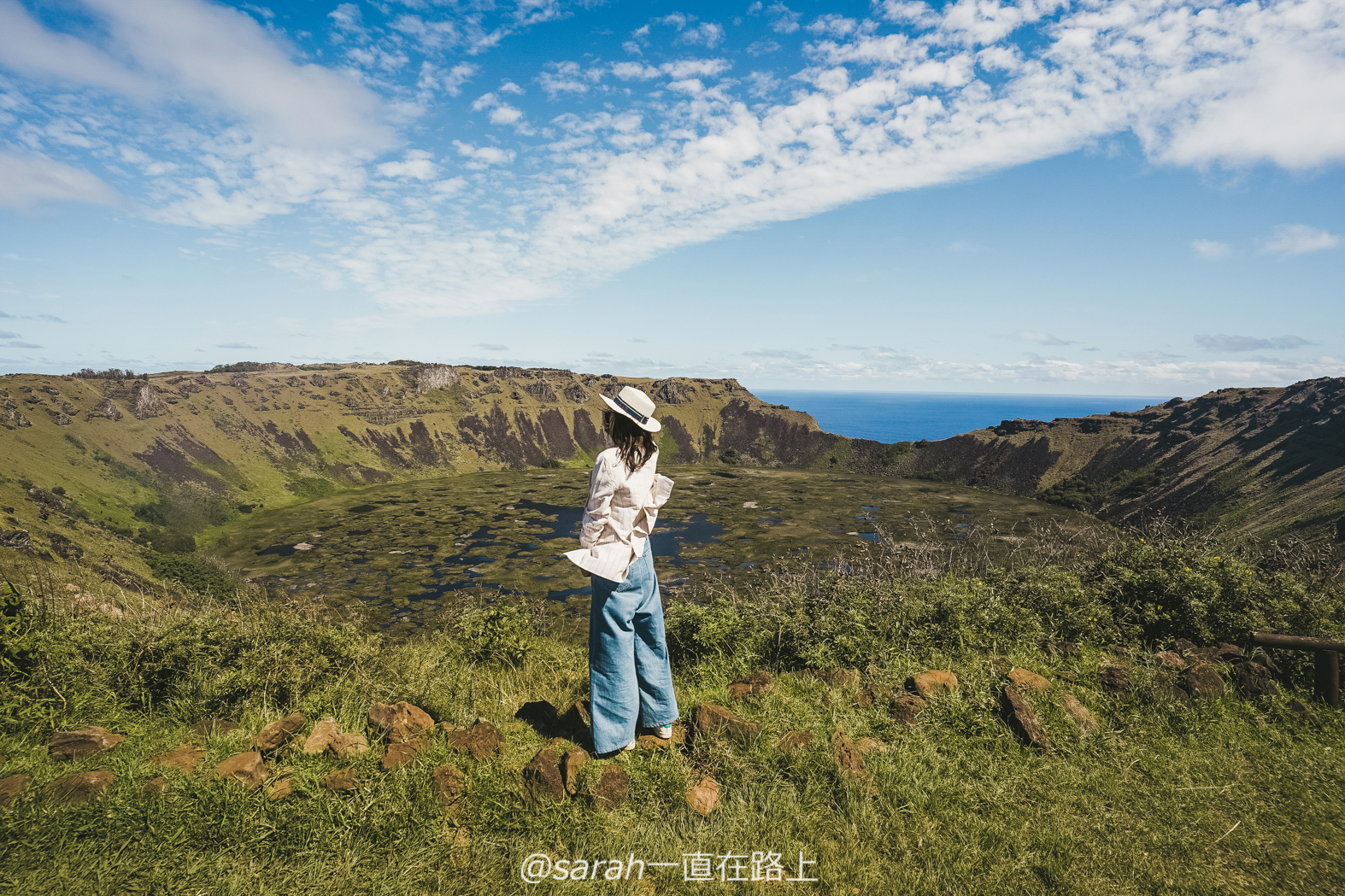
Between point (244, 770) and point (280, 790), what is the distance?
13.7 inches

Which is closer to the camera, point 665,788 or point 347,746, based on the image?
point 665,788

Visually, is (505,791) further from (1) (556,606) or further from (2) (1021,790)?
(1) (556,606)

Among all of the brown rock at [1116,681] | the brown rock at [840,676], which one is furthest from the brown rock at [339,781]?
the brown rock at [1116,681]

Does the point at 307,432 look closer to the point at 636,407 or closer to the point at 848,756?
the point at 636,407

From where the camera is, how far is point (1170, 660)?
6.91 metres

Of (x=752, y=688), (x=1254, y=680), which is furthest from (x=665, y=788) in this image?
(x=1254, y=680)

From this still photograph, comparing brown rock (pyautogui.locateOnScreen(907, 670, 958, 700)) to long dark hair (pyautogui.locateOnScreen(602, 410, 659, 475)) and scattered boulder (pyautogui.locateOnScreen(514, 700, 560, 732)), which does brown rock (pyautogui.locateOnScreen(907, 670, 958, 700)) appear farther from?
long dark hair (pyautogui.locateOnScreen(602, 410, 659, 475))

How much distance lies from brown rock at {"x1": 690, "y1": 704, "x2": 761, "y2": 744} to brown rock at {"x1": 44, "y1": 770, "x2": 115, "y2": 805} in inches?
180

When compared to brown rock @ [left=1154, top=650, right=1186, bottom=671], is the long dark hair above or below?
above

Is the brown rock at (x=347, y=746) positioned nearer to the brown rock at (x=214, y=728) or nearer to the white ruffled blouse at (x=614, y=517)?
the brown rock at (x=214, y=728)

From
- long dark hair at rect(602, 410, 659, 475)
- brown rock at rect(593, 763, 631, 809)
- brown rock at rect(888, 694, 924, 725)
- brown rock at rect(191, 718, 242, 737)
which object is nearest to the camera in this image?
brown rock at rect(593, 763, 631, 809)

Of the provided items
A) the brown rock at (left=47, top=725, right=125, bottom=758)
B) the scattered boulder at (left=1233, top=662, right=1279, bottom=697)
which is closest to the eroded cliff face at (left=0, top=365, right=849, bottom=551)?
the brown rock at (left=47, top=725, right=125, bottom=758)

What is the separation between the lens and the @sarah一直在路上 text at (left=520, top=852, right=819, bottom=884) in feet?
12.5

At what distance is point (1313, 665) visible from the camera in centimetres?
642
